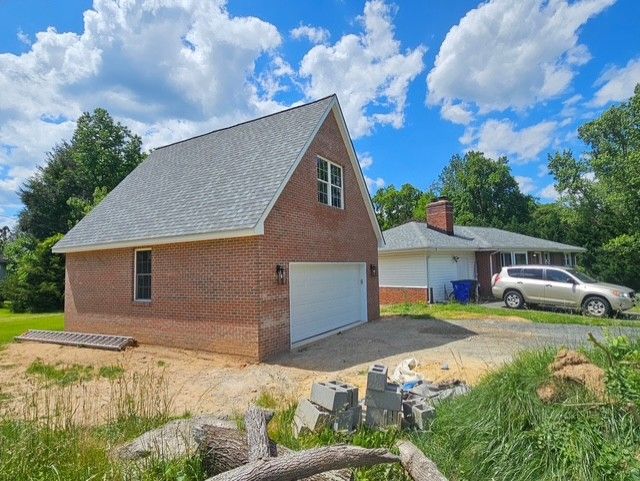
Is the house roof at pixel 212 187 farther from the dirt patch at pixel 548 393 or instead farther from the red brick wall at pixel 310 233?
the dirt patch at pixel 548 393

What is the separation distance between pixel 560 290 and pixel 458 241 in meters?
6.66

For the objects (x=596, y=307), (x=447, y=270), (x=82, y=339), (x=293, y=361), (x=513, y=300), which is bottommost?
(x=293, y=361)

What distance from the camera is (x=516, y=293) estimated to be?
53.7 feet

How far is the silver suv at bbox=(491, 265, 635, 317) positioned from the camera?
45.3 ft

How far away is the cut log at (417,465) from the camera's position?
9.54 ft

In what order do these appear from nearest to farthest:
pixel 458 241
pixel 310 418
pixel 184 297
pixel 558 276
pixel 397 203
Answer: pixel 310 418 → pixel 184 297 → pixel 558 276 → pixel 458 241 → pixel 397 203

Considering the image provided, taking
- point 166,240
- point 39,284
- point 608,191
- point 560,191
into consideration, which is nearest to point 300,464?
Answer: point 166,240

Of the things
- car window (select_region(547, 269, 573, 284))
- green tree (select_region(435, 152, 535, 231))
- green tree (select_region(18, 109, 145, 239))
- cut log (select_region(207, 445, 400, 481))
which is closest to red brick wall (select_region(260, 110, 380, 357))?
cut log (select_region(207, 445, 400, 481))

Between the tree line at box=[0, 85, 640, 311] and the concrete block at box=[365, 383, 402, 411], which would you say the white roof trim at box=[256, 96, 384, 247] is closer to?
the concrete block at box=[365, 383, 402, 411]

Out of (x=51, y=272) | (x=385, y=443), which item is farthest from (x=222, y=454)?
(x=51, y=272)

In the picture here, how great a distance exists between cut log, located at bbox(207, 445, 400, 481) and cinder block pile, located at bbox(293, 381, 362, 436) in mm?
1217

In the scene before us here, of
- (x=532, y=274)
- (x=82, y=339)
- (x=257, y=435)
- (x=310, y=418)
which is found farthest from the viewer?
(x=532, y=274)

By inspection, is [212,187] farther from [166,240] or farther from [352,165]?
[352,165]

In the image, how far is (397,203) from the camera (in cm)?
4622
